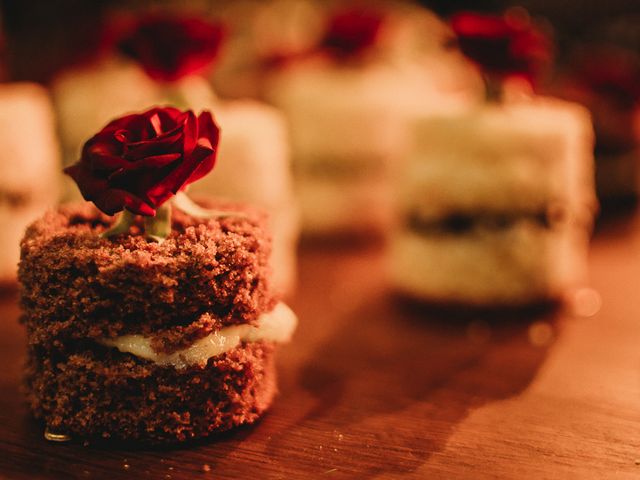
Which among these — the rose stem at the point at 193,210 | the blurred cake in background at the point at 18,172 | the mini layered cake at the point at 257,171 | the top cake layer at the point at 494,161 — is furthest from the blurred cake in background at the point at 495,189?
the blurred cake in background at the point at 18,172

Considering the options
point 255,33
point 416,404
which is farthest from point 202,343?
point 255,33

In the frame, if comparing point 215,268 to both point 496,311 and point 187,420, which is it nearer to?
point 187,420

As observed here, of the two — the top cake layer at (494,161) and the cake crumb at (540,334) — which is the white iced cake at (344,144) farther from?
the cake crumb at (540,334)

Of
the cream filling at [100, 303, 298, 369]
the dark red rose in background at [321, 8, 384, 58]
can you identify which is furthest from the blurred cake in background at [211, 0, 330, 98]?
the cream filling at [100, 303, 298, 369]

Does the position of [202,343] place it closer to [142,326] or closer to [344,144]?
[142,326]

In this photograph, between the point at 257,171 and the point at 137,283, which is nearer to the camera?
the point at 137,283

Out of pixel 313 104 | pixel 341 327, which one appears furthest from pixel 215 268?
pixel 313 104
